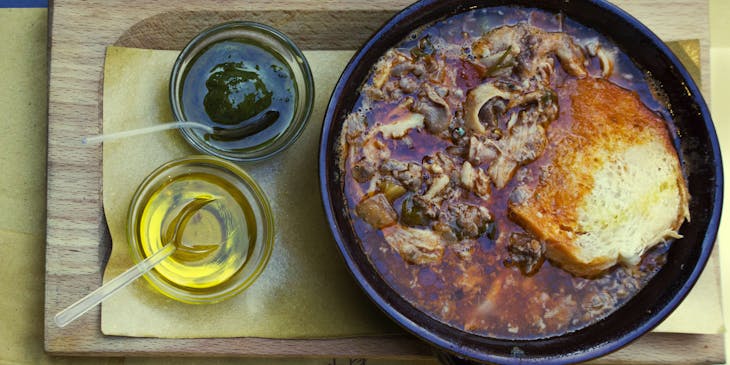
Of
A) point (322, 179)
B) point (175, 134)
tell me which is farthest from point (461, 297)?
point (175, 134)

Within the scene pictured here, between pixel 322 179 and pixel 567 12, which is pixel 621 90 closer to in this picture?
pixel 567 12

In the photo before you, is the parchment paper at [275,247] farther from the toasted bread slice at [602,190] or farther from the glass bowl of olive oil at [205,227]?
the toasted bread slice at [602,190]

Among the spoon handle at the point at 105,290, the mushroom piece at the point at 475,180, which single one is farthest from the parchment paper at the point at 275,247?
the mushroom piece at the point at 475,180

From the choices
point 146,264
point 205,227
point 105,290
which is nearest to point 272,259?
point 205,227

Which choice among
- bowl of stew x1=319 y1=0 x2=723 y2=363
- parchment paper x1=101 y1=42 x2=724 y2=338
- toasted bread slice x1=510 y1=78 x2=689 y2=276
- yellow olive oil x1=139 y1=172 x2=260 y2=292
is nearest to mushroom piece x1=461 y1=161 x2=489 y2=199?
bowl of stew x1=319 y1=0 x2=723 y2=363

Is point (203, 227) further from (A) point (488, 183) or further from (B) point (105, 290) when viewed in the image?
(A) point (488, 183)

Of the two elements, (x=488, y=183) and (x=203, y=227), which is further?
(x=203, y=227)
